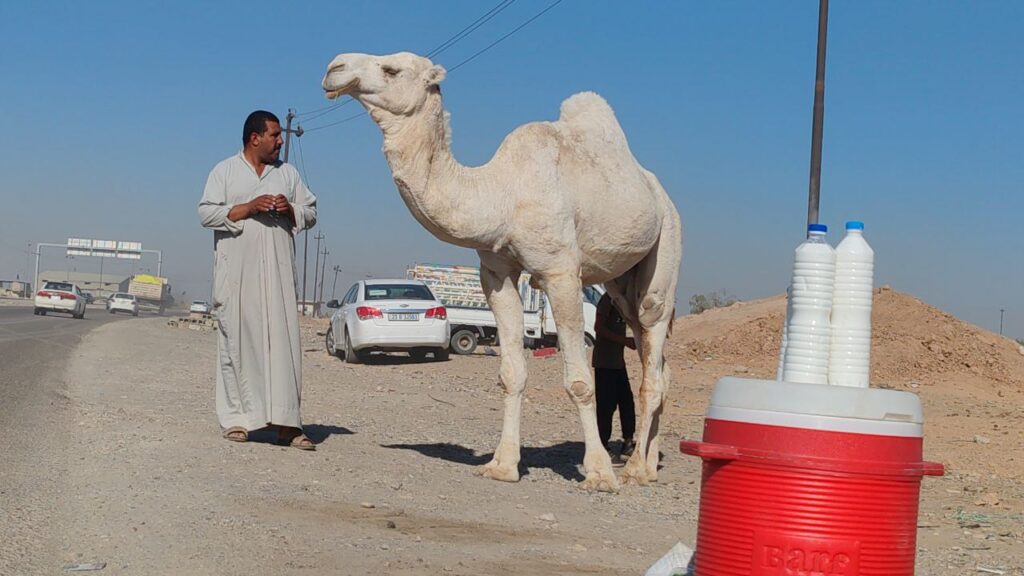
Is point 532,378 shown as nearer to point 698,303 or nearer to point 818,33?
point 818,33

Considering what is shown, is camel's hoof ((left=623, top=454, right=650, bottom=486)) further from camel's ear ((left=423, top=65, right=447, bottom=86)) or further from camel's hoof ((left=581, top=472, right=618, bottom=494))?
camel's ear ((left=423, top=65, right=447, bottom=86))

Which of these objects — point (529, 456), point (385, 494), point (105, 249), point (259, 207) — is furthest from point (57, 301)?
point (105, 249)

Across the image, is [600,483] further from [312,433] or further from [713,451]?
[713,451]

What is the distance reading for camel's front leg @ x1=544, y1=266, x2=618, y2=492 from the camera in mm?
8070

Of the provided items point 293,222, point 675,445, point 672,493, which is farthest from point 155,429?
point 675,445

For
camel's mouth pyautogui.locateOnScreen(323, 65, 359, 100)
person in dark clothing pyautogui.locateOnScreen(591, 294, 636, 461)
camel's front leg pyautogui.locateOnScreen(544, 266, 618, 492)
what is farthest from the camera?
person in dark clothing pyautogui.locateOnScreen(591, 294, 636, 461)

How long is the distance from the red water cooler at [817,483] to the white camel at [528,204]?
185 inches

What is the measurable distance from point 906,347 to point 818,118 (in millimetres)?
10670

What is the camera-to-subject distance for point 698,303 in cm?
6719

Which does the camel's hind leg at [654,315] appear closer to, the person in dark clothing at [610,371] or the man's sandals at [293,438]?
the person in dark clothing at [610,371]

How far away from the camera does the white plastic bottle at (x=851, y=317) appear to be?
3.43m

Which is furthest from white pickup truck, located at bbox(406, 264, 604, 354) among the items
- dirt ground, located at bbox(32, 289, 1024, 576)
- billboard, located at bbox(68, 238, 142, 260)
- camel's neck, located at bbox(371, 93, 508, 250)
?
billboard, located at bbox(68, 238, 142, 260)

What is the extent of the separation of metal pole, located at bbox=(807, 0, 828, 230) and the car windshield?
35.5 feet

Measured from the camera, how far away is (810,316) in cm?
343
